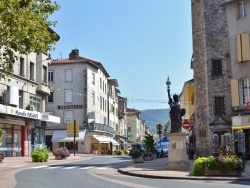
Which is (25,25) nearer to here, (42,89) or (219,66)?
(219,66)

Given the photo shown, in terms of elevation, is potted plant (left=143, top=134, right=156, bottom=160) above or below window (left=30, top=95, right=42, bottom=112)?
below

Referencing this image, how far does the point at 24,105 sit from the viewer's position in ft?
119

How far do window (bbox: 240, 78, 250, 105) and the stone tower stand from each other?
8.08 feet

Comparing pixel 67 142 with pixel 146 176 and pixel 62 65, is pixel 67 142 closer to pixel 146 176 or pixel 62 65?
pixel 62 65

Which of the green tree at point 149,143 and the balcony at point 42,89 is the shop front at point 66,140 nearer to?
the balcony at point 42,89

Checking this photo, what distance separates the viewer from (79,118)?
54.5 meters

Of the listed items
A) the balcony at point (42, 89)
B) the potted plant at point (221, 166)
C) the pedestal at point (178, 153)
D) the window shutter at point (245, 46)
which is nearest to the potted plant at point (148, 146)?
the window shutter at point (245, 46)

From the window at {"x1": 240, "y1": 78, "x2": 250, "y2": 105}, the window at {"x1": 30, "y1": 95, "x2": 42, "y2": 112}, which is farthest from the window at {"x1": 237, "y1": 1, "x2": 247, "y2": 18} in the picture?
the window at {"x1": 30, "y1": 95, "x2": 42, "y2": 112}

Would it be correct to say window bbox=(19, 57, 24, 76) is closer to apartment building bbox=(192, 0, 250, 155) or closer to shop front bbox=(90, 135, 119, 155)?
apartment building bbox=(192, 0, 250, 155)

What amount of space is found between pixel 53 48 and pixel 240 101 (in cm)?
1750

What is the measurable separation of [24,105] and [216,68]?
1733 cm

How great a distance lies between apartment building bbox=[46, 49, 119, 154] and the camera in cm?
5359

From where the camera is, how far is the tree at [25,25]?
13.3m

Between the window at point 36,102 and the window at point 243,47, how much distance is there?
19.8 m
